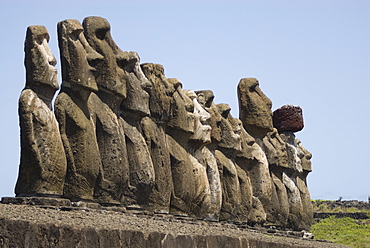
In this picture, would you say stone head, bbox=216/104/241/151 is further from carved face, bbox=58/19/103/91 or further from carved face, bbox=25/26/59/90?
carved face, bbox=25/26/59/90

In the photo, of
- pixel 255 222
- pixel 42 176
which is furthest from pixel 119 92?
pixel 255 222

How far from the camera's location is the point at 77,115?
38.5ft

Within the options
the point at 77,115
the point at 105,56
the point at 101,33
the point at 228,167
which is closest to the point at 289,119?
the point at 228,167

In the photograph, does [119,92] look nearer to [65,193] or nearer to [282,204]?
[65,193]

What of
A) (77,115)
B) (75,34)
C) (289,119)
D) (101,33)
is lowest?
(77,115)

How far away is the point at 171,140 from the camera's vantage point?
14984mm

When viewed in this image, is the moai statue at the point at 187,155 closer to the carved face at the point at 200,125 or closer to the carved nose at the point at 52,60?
the carved face at the point at 200,125

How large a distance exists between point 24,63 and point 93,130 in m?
1.37

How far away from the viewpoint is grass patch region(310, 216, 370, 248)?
2622 centimetres

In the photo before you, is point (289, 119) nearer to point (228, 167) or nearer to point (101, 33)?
point (228, 167)

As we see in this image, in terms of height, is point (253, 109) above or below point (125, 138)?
above

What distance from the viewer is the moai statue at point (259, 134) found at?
19156 millimetres

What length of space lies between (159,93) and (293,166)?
839cm

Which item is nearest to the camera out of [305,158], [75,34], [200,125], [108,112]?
[75,34]
